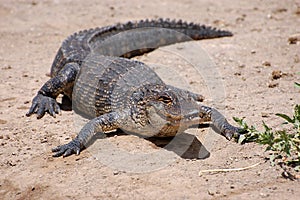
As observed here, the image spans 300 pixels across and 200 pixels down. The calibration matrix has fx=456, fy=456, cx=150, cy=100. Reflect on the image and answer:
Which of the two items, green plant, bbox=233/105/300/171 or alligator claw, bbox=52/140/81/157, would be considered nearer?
green plant, bbox=233/105/300/171

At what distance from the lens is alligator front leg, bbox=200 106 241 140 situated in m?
5.04

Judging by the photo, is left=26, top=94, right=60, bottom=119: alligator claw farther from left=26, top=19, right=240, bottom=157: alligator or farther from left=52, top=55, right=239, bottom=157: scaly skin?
left=52, top=55, right=239, bottom=157: scaly skin

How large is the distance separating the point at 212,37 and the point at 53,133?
4039mm

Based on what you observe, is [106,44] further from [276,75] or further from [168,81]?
[276,75]

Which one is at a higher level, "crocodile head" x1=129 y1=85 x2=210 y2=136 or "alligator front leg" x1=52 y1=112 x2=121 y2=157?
"crocodile head" x1=129 y1=85 x2=210 y2=136

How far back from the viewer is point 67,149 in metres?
4.95

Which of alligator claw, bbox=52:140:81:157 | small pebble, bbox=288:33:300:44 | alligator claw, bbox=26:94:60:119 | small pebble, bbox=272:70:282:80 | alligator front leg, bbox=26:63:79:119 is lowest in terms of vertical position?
alligator claw, bbox=52:140:81:157

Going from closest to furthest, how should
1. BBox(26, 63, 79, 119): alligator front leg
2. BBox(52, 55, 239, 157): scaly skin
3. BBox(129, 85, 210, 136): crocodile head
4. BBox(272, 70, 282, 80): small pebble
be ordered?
BBox(129, 85, 210, 136): crocodile head, BBox(52, 55, 239, 157): scaly skin, BBox(26, 63, 79, 119): alligator front leg, BBox(272, 70, 282, 80): small pebble

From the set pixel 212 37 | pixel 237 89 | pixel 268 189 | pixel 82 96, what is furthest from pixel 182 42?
pixel 268 189

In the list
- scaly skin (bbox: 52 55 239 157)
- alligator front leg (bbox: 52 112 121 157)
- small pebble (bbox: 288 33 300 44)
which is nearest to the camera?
scaly skin (bbox: 52 55 239 157)

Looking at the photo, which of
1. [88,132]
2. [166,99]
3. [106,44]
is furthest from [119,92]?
[106,44]

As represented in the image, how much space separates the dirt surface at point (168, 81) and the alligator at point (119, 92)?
0.55 ft

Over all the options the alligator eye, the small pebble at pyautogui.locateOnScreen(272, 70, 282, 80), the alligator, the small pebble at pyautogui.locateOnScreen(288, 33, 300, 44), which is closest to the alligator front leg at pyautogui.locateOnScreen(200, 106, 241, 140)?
the alligator

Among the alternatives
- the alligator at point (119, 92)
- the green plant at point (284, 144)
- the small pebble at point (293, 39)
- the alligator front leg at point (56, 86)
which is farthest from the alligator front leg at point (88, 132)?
the small pebble at point (293, 39)
